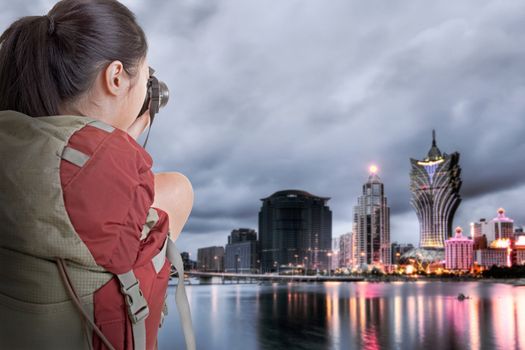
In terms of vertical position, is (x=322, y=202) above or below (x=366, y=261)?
above

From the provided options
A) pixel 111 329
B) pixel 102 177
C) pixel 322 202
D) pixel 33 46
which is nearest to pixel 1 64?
pixel 33 46

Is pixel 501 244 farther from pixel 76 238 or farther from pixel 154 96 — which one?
pixel 76 238

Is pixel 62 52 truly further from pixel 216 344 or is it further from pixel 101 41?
pixel 216 344

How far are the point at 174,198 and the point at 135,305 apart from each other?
10.1 inches

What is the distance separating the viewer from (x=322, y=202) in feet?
575

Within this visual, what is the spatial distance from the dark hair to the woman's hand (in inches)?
5.2

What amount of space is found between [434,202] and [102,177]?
145273 millimetres

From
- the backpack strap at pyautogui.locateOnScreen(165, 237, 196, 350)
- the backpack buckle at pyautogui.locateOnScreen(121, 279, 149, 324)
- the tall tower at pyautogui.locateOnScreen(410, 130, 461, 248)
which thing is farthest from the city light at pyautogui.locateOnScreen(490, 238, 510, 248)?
the backpack buckle at pyautogui.locateOnScreen(121, 279, 149, 324)

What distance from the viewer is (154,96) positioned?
33.8 inches

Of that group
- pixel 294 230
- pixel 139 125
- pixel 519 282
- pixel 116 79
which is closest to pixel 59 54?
pixel 116 79

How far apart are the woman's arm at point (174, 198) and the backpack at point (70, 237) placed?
19 centimetres

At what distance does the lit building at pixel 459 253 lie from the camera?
420 feet

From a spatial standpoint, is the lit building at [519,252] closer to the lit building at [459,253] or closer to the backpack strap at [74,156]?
the lit building at [459,253]

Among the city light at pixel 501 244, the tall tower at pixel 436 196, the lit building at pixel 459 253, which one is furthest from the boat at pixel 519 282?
the tall tower at pixel 436 196
